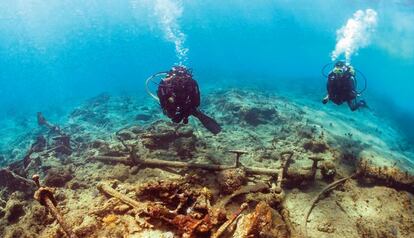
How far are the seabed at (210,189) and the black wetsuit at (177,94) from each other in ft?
4.22

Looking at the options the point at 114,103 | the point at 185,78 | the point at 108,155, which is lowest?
the point at 108,155

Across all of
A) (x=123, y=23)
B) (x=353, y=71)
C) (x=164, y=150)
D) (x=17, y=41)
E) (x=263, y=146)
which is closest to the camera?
(x=164, y=150)

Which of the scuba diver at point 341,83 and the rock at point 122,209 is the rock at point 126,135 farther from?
the scuba diver at point 341,83

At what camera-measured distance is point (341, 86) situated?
35.8 ft

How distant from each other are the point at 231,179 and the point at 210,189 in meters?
0.51

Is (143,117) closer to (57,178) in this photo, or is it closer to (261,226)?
(57,178)

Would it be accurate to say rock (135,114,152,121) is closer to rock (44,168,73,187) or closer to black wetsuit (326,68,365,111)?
rock (44,168,73,187)

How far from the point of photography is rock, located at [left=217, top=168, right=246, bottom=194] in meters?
6.19

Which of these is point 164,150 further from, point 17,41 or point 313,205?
point 17,41

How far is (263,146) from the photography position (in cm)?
992

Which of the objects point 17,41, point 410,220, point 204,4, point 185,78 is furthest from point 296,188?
point 17,41

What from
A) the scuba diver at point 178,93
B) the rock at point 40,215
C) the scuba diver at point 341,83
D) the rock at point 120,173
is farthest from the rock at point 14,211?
the scuba diver at point 341,83

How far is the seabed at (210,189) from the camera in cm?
495

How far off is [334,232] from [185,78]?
5.00 metres
